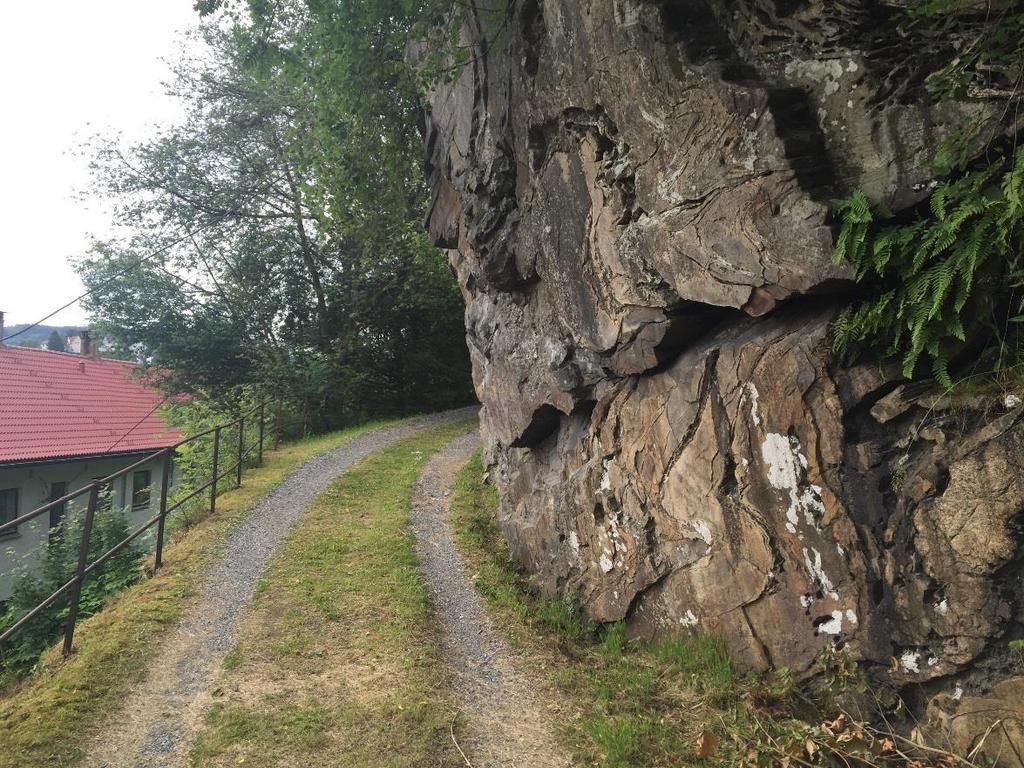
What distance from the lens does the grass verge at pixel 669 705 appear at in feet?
→ 13.6

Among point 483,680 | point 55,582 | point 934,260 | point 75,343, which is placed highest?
point 75,343

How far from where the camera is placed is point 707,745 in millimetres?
4301

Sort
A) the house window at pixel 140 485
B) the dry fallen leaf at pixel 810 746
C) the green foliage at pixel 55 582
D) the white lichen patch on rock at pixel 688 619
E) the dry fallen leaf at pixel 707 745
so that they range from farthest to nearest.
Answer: the house window at pixel 140 485 → the green foliage at pixel 55 582 → the white lichen patch on rock at pixel 688 619 → the dry fallen leaf at pixel 707 745 → the dry fallen leaf at pixel 810 746

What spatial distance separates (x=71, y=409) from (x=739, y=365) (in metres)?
19.6

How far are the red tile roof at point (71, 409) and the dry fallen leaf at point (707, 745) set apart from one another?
16.5m

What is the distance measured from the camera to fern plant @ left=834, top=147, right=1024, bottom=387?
3.64 m

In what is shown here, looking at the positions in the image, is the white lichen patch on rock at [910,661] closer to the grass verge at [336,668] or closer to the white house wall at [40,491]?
the grass verge at [336,668]

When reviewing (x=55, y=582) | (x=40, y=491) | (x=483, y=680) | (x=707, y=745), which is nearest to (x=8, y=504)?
(x=40, y=491)

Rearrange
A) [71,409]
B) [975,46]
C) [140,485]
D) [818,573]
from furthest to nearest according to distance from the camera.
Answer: [140,485]
[71,409]
[818,573]
[975,46]

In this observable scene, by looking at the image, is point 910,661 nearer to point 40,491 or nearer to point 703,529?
point 703,529

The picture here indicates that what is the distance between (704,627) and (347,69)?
7.59 meters

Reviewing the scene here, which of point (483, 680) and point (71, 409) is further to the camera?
point (71, 409)

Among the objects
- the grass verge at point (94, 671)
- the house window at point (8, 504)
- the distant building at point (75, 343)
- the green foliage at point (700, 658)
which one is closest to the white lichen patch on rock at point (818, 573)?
the green foliage at point (700, 658)

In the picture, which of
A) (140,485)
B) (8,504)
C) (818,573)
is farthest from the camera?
(140,485)
